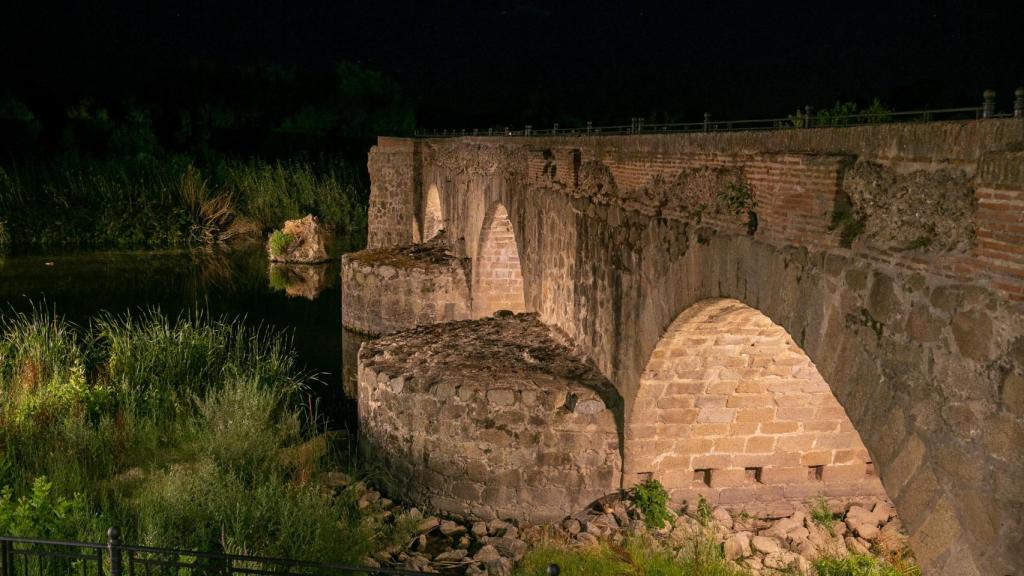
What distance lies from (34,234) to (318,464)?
2403 cm

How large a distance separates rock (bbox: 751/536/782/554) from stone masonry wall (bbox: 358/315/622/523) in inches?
52.8

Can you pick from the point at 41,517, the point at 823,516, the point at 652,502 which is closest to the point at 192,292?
the point at 41,517

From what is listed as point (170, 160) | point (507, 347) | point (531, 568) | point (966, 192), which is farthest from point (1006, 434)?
point (170, 160)

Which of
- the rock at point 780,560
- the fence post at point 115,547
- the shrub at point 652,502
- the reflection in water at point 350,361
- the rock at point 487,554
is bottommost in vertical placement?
the reflection in water at point 350,361

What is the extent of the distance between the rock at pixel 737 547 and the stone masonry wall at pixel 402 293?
10.3 meters

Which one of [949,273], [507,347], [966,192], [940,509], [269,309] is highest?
[966,192]

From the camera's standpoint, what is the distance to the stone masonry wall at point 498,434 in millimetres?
8555

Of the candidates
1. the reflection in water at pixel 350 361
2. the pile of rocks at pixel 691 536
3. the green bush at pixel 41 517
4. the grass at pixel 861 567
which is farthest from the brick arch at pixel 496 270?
the green bush at pixel 41 517

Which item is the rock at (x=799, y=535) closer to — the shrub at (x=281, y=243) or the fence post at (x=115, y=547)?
the fence post at (x=115, y=547)

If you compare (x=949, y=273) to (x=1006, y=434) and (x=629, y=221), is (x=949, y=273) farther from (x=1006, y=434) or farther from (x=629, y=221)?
(x=629, y=221)

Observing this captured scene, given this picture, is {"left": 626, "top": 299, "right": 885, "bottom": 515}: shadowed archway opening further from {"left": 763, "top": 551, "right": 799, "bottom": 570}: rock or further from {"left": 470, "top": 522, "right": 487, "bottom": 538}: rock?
{"left": 470, "top": 522, "right": 487, "bottom": 538}: rock

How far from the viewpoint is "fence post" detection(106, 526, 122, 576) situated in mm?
4930

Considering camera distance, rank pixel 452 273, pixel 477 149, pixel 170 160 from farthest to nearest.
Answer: pixel 170 160 → pixel 452 273 → pixel 477 149

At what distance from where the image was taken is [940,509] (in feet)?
13.2
